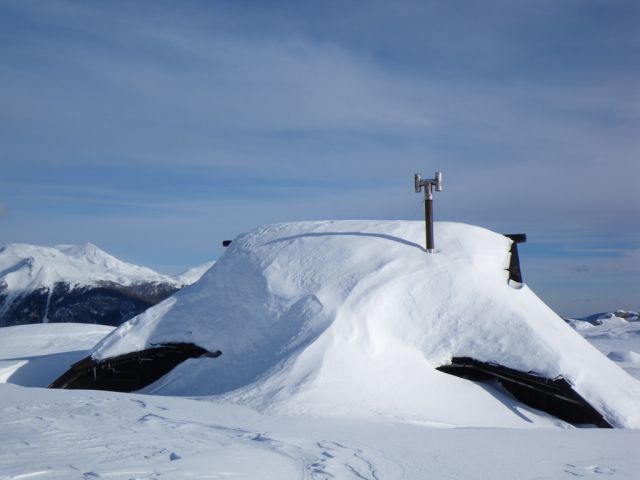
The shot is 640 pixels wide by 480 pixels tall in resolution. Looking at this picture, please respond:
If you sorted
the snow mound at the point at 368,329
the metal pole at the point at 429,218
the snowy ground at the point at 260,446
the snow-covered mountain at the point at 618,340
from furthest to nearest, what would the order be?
the snow-covered mountain at the point at 618,340 < the metal pole at the point at 429,218 < the snow mound at the point at 368,329 < the snowy ground at the point at 260,446

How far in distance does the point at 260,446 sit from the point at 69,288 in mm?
164097

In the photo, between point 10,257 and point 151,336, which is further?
point 10,257

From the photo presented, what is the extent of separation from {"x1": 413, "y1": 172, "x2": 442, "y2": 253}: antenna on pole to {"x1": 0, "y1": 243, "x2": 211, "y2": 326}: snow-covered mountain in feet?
418

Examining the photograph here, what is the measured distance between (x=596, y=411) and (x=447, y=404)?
2206 millimetres

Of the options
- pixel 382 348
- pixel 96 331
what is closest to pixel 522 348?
pixel 382 348

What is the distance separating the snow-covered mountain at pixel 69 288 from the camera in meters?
143

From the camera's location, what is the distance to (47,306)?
503 feet

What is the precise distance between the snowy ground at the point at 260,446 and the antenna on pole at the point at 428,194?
185 inches

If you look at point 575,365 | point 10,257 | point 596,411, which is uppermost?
point 10,257

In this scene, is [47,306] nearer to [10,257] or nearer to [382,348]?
[10,257]

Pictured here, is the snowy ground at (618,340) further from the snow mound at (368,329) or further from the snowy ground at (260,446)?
the snowy ground at (260,446)

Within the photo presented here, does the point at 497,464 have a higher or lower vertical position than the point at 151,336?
lower

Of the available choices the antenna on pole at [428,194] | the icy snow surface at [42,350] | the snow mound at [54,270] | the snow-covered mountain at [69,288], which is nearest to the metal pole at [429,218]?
the antenna on pole at [428,194]

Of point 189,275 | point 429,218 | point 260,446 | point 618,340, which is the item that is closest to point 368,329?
point 429,218
